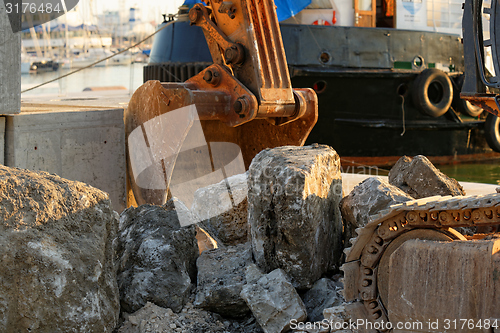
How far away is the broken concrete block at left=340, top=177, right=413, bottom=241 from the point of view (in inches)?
122

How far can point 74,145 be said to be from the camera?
15.6ft

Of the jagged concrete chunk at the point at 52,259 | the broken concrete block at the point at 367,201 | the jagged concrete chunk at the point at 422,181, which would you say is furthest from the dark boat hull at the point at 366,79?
the jagged concrete chunk at the point at 52,259

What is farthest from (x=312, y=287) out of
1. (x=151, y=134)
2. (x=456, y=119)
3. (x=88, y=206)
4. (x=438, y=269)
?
(x=456, y=119)

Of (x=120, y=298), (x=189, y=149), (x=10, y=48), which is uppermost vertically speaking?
(x=10, y=48)

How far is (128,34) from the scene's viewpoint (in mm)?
38750

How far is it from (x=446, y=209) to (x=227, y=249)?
1557 mm

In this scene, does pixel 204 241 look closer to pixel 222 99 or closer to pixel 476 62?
pixel 222 99

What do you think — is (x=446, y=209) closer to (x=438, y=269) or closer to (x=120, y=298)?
(x=438, y=269)

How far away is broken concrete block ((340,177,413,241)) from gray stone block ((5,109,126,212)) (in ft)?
8.31

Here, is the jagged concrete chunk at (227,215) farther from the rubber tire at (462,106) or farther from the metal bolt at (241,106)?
the rubber tire at (462,106)

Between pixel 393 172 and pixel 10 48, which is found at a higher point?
pixel 10 48

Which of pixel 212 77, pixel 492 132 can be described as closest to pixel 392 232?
pixel 212 77

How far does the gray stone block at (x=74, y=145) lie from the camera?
14.5 ft

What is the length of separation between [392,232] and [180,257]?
4.29ft
